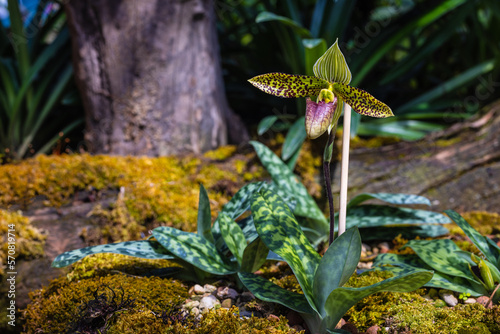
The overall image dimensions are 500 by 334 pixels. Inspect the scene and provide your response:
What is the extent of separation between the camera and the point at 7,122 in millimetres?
2891

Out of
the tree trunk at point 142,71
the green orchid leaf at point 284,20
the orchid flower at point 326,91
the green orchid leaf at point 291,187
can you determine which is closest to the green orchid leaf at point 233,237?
the green orchid leaf at point 291,187

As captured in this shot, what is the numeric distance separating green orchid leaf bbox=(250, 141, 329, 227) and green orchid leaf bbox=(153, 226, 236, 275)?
0.45 m

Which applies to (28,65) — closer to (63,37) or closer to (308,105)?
(63,37)

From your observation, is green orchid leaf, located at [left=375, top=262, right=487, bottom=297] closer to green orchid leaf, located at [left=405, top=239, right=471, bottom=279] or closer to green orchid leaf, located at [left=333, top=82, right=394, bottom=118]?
green orchid leaf, located at [left=405, top=239, right=471, bottom=279]

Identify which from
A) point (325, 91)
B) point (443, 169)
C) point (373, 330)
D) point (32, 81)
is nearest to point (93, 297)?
point (373, 330)

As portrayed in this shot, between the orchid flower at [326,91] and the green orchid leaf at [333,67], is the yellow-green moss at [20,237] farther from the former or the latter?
the green orchid leaf at [333,67]

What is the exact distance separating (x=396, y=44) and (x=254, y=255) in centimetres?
244

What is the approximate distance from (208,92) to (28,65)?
59.6 inches

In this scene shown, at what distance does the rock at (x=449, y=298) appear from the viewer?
4.15 ft

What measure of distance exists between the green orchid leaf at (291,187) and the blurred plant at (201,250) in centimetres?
24

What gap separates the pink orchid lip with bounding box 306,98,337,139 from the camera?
1017 mm

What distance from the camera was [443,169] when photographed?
2.19m

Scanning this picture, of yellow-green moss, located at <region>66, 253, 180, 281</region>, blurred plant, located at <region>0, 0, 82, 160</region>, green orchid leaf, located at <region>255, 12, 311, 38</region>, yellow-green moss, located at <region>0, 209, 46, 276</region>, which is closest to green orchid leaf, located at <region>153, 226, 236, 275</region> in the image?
yellow-green moss, located at <region>66, 253, 180, 281</region>

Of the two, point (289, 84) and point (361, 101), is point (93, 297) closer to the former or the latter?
point (289, 84)
